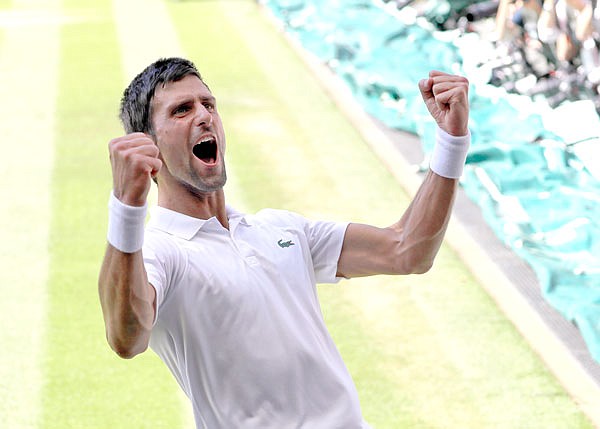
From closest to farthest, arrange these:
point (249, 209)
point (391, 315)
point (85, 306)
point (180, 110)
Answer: point (180, 110) → point (391, 315) → point (85, 306) → point (249, 209)

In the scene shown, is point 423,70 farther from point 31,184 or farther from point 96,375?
point 96,375

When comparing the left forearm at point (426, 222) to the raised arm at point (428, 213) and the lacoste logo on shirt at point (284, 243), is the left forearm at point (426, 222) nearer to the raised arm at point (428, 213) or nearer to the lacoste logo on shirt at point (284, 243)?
the raised arm at point (428, 213)

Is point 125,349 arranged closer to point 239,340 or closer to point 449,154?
point 239,340

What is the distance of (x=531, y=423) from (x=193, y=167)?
2.66m

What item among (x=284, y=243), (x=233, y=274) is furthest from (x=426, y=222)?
(x=233, y=274)

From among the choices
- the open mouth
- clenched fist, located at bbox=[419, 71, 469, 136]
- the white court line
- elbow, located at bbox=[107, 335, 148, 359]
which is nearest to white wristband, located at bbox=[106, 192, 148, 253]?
elbow, located at bbox=[107, 335, 148, 359]

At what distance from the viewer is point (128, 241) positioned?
302cm

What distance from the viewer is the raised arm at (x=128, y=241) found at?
2955 mm

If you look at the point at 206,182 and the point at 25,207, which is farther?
the point at 25,207

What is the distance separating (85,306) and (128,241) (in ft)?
13.1

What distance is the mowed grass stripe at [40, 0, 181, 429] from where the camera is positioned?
5.69m

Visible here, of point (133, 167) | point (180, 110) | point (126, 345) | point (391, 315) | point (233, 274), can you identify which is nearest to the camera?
point (133, 167)

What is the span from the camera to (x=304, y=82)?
12.6m

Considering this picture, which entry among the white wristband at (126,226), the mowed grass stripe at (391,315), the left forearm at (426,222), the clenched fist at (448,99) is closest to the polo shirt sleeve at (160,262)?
the white wristband at (126,226)
